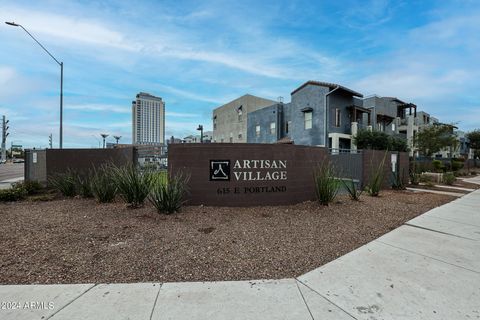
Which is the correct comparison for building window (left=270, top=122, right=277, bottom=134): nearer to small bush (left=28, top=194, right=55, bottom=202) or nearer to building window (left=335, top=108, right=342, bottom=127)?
building window (left=335, top=108, right=342, bottom=127)

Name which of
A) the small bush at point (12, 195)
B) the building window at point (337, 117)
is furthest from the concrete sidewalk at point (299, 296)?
the building window at point (337, 117)

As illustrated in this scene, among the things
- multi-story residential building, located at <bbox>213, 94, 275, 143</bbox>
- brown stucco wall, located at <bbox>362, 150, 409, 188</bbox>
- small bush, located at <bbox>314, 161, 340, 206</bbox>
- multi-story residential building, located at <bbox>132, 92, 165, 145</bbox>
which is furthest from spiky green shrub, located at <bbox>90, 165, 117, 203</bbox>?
multi-story residential building, located at <bbox>132, 92, 165, 145</bbox>

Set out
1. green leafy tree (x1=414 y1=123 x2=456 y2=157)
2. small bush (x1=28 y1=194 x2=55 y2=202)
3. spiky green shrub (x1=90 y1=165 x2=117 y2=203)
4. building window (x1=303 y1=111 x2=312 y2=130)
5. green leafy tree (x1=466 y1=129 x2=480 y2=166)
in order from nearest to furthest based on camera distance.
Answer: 1. spiky green shrub (x1=90 y1=165 x2=117 y2=203)
2. small bush (x1=28 y1=194 x2=55 y2=202)
3. green leafy tree (x1=414 y1=123 x2=456 y2=157)
4. building window (x1=303 y1=111 x2=312 y2=130)
5. green leafy tree (x1=466 y1=129 x2=480 y2=166)

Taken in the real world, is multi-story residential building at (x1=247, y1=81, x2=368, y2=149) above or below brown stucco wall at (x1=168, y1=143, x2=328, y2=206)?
above

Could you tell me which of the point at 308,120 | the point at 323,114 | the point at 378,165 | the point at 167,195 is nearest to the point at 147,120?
the point at 308,120

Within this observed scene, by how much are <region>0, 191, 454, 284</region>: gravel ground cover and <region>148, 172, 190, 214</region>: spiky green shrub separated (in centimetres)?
22

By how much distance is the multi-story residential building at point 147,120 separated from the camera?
4897 centimetres

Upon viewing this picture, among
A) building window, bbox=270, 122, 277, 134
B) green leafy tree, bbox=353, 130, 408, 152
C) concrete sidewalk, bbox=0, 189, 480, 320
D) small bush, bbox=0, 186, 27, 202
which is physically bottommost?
concrete sidewalk, bbox=0, 189, 480, 320

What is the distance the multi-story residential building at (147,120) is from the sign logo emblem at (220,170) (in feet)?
143

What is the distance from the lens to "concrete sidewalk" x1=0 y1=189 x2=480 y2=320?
2719mm

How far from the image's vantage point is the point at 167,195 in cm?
620

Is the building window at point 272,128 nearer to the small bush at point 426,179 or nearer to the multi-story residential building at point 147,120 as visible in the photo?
the small bush at point 426,179

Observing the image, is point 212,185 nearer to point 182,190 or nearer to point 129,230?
point 182,190

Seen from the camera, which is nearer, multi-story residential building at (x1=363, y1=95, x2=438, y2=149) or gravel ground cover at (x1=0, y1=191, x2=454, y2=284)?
gravel ground cover at (x1=0, y1=191, x2=454, y2=284)
